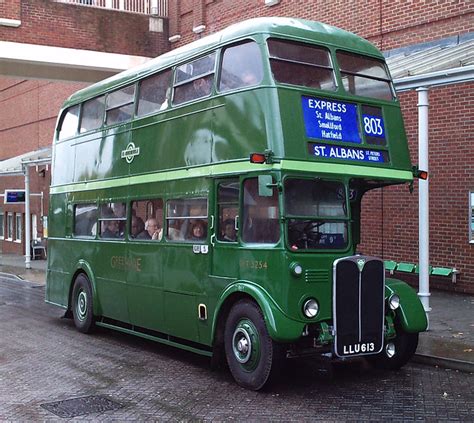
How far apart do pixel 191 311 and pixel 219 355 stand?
68 cm

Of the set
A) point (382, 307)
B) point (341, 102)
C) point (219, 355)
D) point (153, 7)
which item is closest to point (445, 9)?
point (341, 102)

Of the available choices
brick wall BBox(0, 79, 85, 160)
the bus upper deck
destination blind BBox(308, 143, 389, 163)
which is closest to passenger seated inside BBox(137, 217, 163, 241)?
the bus upper deck

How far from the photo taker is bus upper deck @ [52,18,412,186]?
699 centimetres

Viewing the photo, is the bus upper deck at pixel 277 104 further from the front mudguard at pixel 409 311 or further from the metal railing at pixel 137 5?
the metal railing at pixel 137 5

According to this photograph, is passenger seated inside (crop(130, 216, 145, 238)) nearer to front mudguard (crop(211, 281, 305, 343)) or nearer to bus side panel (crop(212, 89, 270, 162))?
bus side panel (crop(212, 89, 270, 162))

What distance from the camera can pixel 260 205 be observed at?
7.02m

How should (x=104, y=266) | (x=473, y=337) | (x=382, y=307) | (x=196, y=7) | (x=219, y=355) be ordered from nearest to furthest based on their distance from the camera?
(x=382, y=307)
(x=219, y=355)
(x=473, y=337)
(x=104, y=266)
(x=196, y=7)

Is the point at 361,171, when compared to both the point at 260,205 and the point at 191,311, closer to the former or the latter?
the point at 260,205

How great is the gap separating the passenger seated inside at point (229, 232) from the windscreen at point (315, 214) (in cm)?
82

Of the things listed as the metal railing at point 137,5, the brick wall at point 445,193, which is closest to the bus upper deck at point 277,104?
the brick wall at point 445,193

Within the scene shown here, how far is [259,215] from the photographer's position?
703 cm

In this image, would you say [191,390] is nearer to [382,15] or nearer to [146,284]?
[146,284]

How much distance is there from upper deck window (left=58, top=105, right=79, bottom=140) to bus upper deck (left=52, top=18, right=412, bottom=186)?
9.31 ft

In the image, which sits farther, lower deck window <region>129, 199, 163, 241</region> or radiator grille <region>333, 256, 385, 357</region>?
lower deck window <region>129, 199, 163, 241</region>
